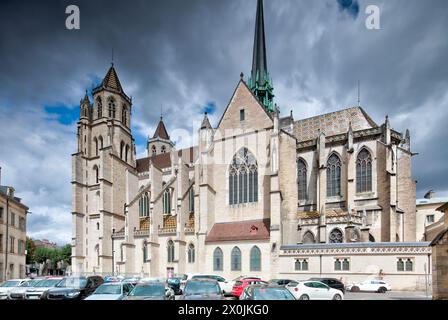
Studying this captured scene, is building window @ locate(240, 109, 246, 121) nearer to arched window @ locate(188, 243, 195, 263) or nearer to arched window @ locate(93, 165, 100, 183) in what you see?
arched window @ locate(188, 243, 195, 263)

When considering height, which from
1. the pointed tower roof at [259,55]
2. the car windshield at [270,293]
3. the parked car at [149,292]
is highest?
the pointed tower roof at [259,55]

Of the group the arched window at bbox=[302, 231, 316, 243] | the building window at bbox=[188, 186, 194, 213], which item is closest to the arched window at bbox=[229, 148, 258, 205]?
the arched window at bbox=[302, 231, 316, 243]

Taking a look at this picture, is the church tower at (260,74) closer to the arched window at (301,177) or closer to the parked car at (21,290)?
the arched window at (301,177)

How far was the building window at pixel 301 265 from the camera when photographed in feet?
88.8

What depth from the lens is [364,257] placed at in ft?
82.0

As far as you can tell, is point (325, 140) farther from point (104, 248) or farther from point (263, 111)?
point (104, 248)

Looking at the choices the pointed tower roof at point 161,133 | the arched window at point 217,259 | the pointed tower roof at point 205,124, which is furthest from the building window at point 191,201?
the pointed tower roof at point 161,133

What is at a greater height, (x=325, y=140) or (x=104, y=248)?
(x=325, y=140)

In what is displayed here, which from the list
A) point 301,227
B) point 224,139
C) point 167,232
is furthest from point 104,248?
point 301,227

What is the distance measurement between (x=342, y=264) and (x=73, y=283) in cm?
1845

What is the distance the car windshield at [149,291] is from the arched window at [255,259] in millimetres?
19216
